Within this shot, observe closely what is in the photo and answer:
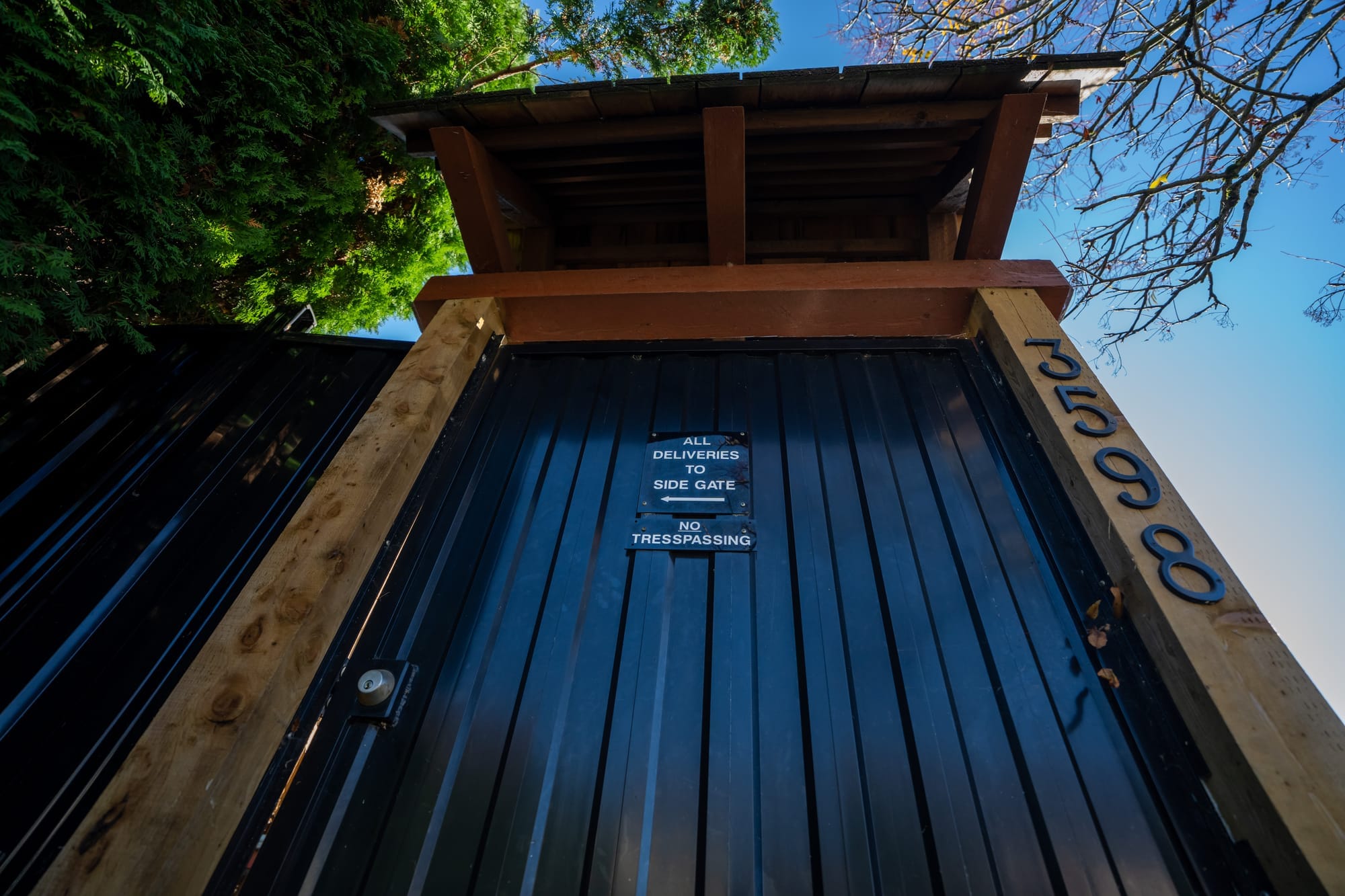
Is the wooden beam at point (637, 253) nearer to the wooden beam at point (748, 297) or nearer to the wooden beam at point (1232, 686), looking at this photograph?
the wooden beam at point (748, 297)

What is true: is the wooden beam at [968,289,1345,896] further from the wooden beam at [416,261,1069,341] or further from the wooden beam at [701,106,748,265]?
the wooden beam at [701,106,748,265]

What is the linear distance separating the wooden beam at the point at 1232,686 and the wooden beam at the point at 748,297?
0.89 metres

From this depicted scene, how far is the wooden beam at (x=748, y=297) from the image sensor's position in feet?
9.32

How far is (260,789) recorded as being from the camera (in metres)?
1.58

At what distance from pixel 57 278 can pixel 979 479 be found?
3.37m

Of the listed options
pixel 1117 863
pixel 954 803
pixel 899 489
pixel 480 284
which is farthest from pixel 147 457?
pixel 1117 863

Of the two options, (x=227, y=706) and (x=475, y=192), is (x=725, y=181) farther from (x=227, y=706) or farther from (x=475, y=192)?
(x=227, y=706)

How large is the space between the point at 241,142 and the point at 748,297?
250 centimetres

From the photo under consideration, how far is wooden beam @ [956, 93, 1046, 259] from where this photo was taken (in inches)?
109

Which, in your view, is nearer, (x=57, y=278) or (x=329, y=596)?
(x=329, y=596)

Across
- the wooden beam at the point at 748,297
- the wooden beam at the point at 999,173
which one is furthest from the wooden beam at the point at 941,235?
the wooden beam at the point at 748,297

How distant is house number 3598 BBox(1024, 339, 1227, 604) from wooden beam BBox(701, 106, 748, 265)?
1.35 meters

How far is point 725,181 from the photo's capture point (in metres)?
2.93

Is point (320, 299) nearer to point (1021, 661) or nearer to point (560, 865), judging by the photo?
point (560, 865)
